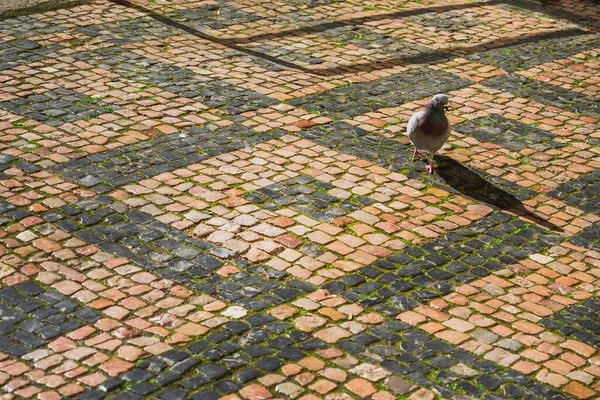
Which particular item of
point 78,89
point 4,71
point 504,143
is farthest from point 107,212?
point 504,143

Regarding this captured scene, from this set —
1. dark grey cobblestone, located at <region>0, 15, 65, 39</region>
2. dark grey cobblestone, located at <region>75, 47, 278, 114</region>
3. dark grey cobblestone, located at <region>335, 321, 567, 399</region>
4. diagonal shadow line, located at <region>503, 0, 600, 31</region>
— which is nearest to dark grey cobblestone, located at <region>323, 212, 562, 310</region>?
dark grey cobblestone, located at <region>335, 321, 567, 399</region>

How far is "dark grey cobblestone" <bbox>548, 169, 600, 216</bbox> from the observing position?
811cm

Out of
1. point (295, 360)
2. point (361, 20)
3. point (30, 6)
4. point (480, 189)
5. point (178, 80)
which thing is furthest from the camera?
point (361, 20)

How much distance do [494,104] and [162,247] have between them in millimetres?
4673

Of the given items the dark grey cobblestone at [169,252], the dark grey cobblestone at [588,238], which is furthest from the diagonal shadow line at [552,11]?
the dark grey cobblestone at [169,252]

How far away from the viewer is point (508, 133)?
9.34m

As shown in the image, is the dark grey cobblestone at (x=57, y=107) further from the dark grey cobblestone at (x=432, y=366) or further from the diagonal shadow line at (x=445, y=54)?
the dark grey cobblestone at (x=432, y=366)

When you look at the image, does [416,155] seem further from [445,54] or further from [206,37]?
[206,37]

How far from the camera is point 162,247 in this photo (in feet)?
23.1

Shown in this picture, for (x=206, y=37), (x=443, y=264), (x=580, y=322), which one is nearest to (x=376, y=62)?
(x=206, y=37)

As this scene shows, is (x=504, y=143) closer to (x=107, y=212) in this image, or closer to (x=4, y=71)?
(x=107, y=212)

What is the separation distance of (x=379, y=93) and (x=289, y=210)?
2.89 metres

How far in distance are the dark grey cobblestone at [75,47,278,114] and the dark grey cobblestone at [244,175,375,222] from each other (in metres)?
1.66

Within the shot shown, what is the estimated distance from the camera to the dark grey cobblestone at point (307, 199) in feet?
25.3
